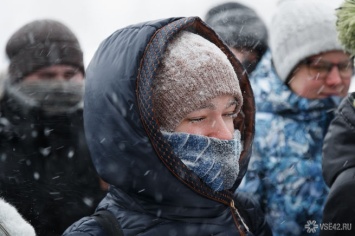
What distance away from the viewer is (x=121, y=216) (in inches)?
75.2

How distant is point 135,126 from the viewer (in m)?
1.84

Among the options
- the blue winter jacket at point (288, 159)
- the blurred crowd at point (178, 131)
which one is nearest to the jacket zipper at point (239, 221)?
the blurred crowd at point (178, 131)

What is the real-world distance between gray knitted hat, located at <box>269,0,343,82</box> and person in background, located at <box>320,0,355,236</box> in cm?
98

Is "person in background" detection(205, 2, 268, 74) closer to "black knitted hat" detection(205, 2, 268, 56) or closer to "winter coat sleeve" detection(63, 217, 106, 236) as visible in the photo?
"black knitted hat" detection(205, 2, 268, 56)

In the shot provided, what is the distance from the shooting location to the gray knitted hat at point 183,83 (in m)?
1.94

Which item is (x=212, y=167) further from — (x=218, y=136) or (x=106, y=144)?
(x=106, y=144)

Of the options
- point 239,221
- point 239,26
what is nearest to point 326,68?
point 239,26

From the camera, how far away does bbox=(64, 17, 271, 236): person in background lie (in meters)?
1.86

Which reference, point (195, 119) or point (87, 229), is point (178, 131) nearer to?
point (195, 119)

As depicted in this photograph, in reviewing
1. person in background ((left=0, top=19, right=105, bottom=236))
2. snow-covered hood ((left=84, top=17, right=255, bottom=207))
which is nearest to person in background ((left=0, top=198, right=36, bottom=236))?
snow-covered hood ((left=84, top=17, right=255, bottom=207))

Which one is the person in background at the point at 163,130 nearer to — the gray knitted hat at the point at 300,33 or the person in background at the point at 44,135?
the person in background at the point at 44,135

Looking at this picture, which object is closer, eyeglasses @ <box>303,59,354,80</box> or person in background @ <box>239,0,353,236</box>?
person in background @ <box>239,0,353,236</box>

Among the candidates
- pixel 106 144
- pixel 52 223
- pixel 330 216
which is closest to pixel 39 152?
pixel 52 223

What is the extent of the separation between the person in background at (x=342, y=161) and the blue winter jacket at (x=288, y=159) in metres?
0.75
